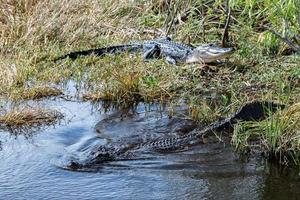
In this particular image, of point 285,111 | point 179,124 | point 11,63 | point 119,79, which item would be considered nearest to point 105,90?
point 119,79

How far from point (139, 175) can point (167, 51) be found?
11.8 ft

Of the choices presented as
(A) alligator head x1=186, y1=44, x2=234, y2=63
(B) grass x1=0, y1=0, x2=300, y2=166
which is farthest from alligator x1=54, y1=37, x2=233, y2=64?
(B) grass x1=0, y1=0, x2=300, y2=166

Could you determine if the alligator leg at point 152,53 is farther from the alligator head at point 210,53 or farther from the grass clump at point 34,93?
the grass clump at point 34,93

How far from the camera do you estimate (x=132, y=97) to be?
20.9 feet

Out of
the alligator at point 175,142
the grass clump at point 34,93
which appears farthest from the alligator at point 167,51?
the alligator at point 175,142

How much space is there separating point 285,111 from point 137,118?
1572 mm

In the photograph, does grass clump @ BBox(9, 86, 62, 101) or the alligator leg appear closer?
grass clump @ BBox(9, 86, 62, 101)

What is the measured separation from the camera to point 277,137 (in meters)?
4.66

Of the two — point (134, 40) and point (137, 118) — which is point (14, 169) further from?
point (134, 40)

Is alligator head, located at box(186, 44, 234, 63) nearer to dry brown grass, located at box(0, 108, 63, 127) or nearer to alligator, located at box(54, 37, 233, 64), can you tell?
alligator, located at box(54, 37, 233, 64)

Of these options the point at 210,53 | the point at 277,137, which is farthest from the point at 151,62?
the point at 277,137

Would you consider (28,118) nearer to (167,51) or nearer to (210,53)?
(210,53)

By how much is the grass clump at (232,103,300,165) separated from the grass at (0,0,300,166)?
552mm

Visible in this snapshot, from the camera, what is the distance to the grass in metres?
6.07
